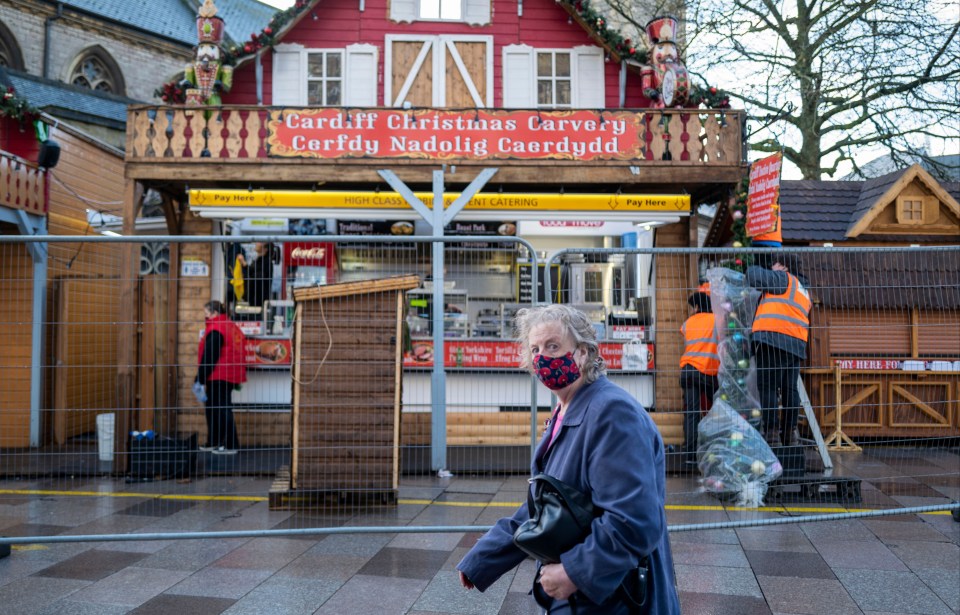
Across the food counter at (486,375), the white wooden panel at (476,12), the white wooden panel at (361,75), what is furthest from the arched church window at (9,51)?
the food counter at (486,375)

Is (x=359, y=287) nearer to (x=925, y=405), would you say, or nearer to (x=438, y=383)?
(x=438, y=383)

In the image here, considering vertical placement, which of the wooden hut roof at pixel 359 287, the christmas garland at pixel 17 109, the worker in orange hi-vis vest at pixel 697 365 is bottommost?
the worker in orange hi-vis vest at pixel 697 365

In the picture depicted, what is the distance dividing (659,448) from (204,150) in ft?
28.8

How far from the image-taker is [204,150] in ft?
33.4

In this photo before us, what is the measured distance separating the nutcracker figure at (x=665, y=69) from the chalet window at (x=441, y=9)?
2922 mm

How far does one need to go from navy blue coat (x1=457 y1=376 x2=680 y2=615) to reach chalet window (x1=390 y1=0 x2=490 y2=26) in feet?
35.1

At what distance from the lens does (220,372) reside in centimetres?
891

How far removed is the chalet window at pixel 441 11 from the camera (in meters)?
12.5

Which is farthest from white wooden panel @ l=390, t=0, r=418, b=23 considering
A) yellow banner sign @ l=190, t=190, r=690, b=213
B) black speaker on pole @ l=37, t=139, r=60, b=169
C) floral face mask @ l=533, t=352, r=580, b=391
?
floral face mask @ l=533, t=352, r=580, b=391

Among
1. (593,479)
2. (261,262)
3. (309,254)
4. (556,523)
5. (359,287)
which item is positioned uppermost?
(309,254)

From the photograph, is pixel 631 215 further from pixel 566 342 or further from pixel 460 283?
pixel 566 342

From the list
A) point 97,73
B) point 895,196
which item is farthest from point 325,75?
point 97,73

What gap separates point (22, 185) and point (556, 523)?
1088 centimetres

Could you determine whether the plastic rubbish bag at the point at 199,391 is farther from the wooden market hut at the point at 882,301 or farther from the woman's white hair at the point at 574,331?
the woman's white hair at the point at 574,331
